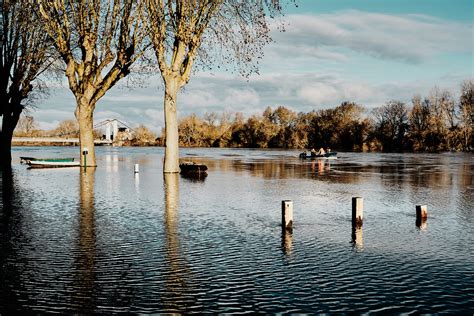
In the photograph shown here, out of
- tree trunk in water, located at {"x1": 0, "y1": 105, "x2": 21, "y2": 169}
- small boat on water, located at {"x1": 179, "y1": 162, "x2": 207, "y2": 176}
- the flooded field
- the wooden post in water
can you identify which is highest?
tree trunk in water, located at {"x1": 0, "y1": 105, "x2": 21, "y2": 169}

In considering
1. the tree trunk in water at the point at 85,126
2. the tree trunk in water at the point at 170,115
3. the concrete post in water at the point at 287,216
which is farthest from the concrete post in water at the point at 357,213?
the tree trunk in water at the point at 85,126

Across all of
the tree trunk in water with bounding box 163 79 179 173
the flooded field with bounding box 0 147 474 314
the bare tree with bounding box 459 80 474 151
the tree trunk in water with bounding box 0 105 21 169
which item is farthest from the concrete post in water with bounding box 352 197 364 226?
the bare tree with bounding box 459 80 474 151

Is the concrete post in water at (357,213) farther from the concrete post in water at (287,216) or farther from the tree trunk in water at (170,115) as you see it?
the tree trunk in water at (170,115)

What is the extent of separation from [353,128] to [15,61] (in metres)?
101

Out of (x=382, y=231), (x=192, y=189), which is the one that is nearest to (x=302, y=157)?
(x=192, y=189)

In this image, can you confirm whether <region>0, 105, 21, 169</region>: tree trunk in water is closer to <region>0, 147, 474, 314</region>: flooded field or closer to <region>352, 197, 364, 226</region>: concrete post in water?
<region>0, 147, 474, 314</region>: flooded field

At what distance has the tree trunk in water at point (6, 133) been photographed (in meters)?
48.2

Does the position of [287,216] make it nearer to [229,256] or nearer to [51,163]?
[229,256]

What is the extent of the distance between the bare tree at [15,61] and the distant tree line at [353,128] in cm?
9672

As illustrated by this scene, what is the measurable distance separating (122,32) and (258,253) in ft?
99.1

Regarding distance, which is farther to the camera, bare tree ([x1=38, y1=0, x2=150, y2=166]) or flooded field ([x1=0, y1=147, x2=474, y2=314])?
bare tree ([x1=38, y1=0, x2=150, y2=166])

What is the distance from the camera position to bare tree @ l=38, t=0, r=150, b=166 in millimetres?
38062

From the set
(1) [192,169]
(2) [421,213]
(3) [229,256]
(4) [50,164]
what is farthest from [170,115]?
(3) [229,256]

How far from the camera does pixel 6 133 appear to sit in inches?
1917
